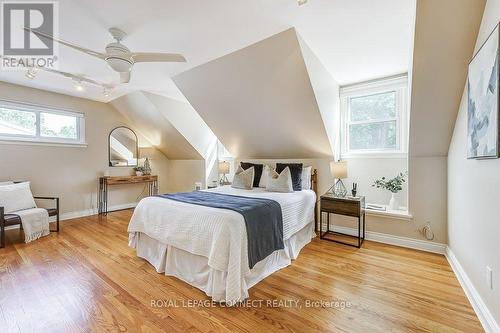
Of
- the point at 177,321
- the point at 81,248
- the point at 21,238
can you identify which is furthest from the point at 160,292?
the point at 21,238

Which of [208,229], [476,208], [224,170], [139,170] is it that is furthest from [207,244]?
[139,170]

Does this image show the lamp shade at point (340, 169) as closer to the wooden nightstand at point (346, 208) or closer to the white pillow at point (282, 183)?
the wooden nightstand at point (346, 208)

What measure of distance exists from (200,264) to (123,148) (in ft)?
14.3

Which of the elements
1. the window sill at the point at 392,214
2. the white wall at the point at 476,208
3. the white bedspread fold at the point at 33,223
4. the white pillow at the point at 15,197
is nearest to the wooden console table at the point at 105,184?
the white pillow at the point at 15,197

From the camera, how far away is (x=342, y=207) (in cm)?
317

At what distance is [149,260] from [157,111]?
2.95 m

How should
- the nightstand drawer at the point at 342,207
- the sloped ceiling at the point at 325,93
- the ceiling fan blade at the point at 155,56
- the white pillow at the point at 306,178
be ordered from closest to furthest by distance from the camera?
the ceiling fan blade at the point at 155,56
the sloped ceiling at the point at 325,93
the nightstand drawer at the point at 342,207
the white pillow at the point at 306,178

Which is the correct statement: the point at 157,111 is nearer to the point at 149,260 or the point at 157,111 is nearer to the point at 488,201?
the point at 149,260

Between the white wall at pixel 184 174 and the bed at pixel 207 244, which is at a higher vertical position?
the white wall at pixel 184 174

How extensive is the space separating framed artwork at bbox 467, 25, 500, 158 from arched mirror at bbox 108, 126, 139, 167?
19.6ft

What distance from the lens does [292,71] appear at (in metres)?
2.71

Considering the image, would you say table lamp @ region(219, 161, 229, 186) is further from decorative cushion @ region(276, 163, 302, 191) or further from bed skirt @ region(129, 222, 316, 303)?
bed skirt @ region(129, 222, 316, 303)

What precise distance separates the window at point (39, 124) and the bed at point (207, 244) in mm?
3061

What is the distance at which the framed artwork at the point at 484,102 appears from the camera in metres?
1.43
